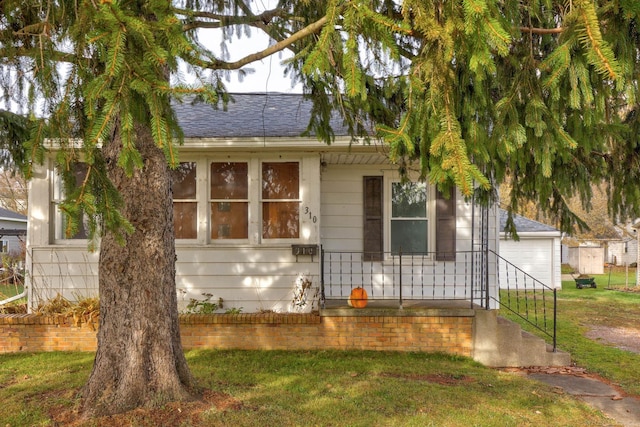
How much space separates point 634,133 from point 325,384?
406 cm

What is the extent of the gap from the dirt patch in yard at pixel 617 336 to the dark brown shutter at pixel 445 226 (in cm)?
348

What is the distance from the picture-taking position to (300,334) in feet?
22.5

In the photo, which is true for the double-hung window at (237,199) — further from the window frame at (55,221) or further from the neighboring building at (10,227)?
the neighboring building at (10,227)

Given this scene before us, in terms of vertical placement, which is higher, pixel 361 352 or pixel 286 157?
pixel 286 157

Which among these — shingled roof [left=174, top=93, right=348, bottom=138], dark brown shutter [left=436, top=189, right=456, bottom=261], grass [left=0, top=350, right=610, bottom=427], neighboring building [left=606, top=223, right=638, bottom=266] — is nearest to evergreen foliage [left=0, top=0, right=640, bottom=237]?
grass [left=0, top=350, right=610, bottom=427]

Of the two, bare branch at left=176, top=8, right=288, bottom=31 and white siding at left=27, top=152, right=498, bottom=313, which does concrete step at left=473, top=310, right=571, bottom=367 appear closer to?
white siding at left=27, top=152, right=498, bottom=313

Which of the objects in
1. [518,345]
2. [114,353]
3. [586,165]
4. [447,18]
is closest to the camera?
[447,18]

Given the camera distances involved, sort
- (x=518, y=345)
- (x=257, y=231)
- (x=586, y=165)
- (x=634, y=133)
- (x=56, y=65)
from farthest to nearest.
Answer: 1. (x=257, y=231)
2. (x=518, y=345)
3. (x=586, y=165)
4. (x=634, y=133)
5. (x=56, y=65)

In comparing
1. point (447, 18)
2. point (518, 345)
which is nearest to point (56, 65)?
point (447, 18)

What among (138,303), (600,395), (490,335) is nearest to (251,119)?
(138,303)

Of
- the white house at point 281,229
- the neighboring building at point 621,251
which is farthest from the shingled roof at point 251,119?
the neighboring building at point 621,251

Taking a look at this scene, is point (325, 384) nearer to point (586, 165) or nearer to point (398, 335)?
point (398, 335)

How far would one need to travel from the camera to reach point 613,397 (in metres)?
5.50

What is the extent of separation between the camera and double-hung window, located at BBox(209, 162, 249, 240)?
24.6 feet
